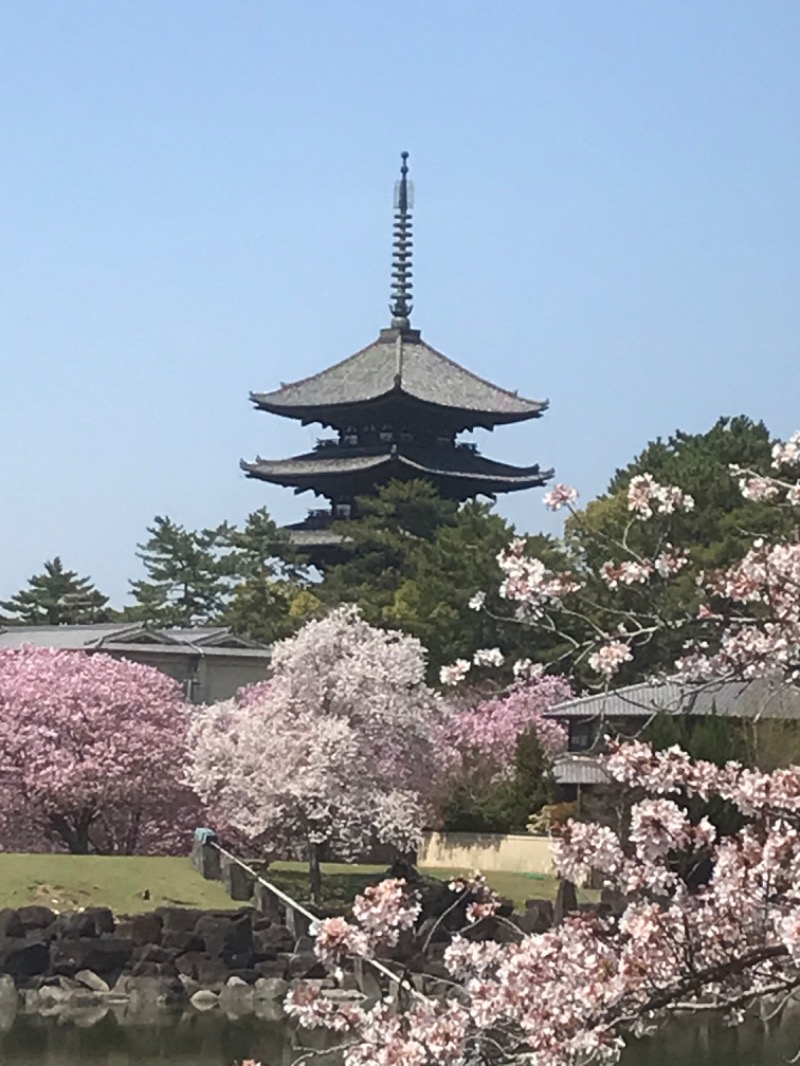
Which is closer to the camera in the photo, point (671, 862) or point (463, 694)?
point (671, 862)

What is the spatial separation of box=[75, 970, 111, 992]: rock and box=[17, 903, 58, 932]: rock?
2.18 feet

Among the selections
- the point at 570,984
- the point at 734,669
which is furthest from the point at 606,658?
the point at 570,984

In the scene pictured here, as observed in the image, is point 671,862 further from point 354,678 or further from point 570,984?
point 354,678

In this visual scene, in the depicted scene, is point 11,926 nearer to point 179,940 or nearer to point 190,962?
point 179,940

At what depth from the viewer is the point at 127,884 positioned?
21.1m

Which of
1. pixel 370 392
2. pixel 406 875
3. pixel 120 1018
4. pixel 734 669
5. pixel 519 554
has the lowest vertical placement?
pixel 120 1018

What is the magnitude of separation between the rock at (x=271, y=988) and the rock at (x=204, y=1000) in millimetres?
467

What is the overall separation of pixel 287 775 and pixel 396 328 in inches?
1069

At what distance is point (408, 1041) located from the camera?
4941mm

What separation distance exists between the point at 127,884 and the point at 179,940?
1.94m

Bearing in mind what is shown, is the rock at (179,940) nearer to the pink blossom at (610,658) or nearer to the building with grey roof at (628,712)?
the building with grey roof at (628,712)

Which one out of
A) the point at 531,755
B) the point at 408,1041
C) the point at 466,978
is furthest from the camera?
the point at 531,755

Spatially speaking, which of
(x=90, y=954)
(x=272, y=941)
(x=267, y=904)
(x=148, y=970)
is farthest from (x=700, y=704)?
(x=90, y=954)

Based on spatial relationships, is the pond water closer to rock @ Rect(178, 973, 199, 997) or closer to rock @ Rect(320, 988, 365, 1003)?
rock @ Rect(178, 973, 199, 997)
